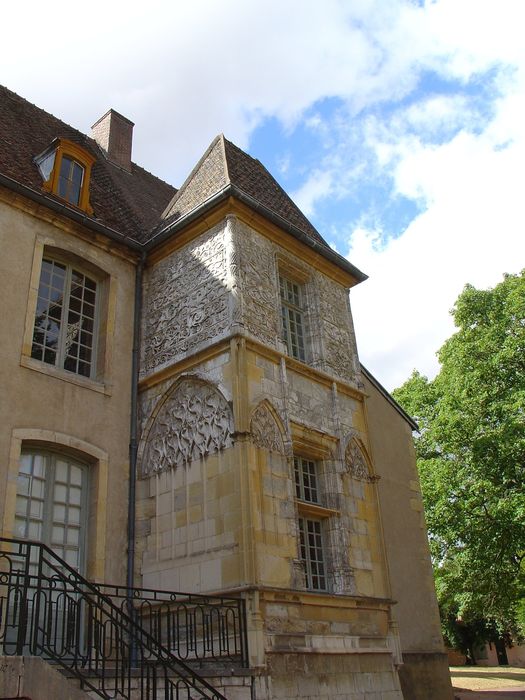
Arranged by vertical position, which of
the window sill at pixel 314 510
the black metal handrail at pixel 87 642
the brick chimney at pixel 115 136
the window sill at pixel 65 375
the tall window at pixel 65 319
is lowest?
the black metal handrail at pixel 87 642

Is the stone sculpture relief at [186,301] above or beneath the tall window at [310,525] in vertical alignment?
above

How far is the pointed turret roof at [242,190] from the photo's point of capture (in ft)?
34.9

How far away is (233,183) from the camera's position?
10.5 m

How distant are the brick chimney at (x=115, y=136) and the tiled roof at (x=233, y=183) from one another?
3694 mm

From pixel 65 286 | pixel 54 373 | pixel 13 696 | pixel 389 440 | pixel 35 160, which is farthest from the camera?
pixel 389 440

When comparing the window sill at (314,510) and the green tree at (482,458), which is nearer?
the window sill at (314,510)

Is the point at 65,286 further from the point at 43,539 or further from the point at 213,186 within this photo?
the point at 43,539

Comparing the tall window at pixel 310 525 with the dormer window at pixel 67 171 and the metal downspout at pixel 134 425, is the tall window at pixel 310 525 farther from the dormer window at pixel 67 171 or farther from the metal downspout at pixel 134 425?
the dormer window at pixel 67 171

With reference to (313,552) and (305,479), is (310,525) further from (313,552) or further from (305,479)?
(305,479)

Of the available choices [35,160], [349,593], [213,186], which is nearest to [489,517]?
[349,593]

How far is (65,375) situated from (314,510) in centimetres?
383

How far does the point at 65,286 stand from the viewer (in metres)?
9.77

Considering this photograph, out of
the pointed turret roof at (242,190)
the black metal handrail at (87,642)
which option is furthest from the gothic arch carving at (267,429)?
the pointed turret roof at (242,190)

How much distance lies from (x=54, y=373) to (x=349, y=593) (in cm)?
486
